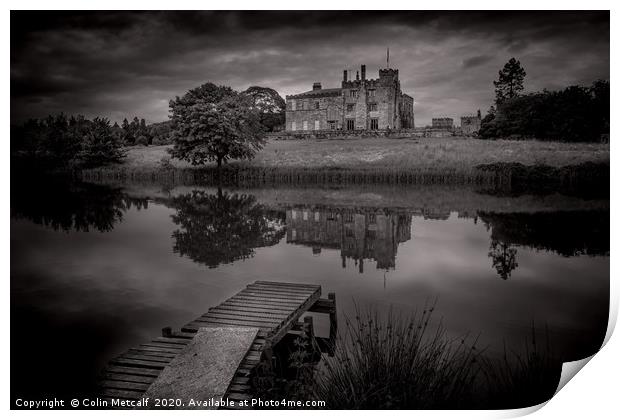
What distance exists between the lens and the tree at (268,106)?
21.4m

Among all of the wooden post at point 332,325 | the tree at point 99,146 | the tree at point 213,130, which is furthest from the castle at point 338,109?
the wooden post at point 332,325

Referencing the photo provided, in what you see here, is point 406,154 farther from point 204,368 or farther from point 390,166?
point 204,368

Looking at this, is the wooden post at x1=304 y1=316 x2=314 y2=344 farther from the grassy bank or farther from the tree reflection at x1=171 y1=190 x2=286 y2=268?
the grassy bank

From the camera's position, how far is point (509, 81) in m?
7.20

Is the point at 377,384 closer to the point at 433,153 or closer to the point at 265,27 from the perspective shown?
the point at 265,27

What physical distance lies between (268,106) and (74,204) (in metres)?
12.0

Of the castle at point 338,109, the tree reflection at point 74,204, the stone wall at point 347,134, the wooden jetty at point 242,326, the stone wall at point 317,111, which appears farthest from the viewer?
the stone wall at point 317,111

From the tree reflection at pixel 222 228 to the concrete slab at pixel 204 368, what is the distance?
167 inches

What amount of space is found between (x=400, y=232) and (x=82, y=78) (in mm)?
7767

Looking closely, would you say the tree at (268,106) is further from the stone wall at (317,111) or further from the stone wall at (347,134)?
the stone wall at (317,111)

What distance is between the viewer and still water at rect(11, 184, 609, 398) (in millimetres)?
5422

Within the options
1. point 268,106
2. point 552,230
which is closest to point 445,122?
point 552,230

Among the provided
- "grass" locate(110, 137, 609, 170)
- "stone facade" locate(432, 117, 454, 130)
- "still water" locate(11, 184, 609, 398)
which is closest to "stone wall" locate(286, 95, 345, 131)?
"grass" locate(110, 137, 609, 170)

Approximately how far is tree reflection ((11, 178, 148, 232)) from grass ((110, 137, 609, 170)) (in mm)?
2039
